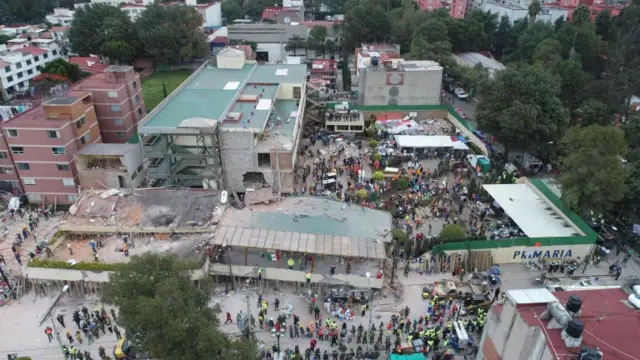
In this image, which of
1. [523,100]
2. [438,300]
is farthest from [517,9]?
[438,300]

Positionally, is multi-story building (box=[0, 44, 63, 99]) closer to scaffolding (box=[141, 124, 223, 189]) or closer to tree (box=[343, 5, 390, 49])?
scaffolding (box=[141, 124, 223, 189])

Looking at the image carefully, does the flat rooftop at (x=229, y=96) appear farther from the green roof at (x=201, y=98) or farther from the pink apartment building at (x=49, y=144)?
the pink apartment building at (x=49, y=144)

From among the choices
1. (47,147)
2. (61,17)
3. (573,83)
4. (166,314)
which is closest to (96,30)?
(61,17)

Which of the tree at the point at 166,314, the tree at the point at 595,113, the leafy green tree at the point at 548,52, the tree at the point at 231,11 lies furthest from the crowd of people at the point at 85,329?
the tree at the point at 231,11

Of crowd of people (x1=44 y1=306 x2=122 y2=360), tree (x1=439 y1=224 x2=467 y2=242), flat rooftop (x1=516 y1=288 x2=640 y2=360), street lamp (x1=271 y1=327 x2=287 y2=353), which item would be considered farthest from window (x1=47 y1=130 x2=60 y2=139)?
flat rooftop (x1=516 y1=288 x2=640 y2=360)

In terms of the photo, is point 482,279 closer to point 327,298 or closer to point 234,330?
point 327,298

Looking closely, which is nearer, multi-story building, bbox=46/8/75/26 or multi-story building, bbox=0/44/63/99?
multi-story building, bbox=0/44/63/99
